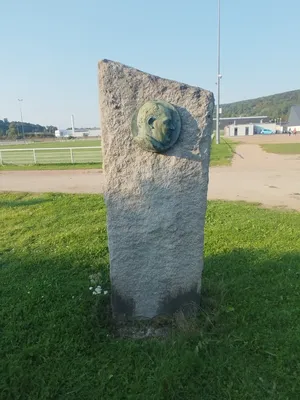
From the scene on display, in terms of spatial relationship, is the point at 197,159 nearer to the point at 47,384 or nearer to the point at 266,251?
the point at 47,384

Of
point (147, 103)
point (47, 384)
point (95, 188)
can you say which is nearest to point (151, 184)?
point (147, 103)

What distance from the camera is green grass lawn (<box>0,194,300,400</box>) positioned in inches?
73.0

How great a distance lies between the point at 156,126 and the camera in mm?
1986

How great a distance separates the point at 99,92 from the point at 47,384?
1.78 meters

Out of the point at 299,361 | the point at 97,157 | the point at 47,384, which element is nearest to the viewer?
the point at 47,384

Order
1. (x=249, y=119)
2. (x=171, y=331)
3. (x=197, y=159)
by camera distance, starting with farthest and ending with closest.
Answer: (x=249, y=119) < (x=171, y=331) < (x=197, y=159)

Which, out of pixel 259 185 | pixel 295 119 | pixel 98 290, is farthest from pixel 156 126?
pixel 295 119

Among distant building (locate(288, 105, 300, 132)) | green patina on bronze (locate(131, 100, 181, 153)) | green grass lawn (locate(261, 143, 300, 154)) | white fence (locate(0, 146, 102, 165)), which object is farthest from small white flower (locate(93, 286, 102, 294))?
distant building (locate(288, 105, 300, 132))

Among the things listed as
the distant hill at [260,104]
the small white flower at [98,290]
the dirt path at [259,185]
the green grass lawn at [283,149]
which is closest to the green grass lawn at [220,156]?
the dirt path at [259,185]

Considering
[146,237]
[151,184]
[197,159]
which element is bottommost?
[146,237]

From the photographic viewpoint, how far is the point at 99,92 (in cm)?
207

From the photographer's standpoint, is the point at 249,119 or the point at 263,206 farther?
the point at 249,119

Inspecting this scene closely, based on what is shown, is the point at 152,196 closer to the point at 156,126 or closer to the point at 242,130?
the point at 156,126

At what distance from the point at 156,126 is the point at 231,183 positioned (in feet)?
23.3
